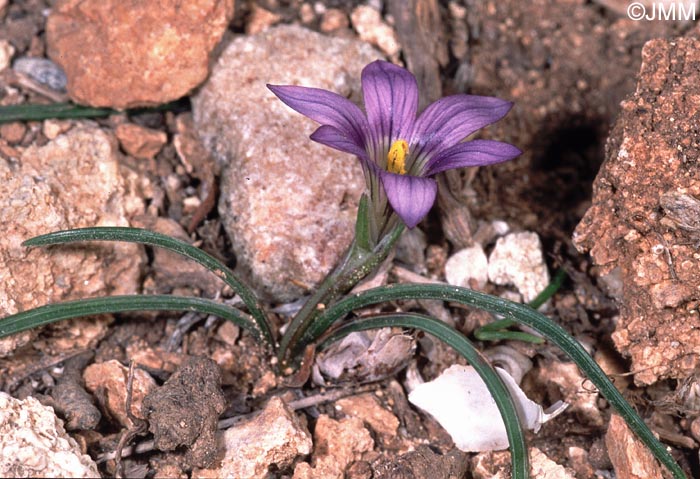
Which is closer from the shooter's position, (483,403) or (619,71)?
(483,403)

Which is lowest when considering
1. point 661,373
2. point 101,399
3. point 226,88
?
point 101,399

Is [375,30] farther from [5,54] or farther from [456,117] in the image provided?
[5,54]

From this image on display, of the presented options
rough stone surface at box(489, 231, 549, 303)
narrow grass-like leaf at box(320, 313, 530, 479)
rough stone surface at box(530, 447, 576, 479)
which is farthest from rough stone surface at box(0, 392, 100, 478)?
rough stone surface at box(489, 231, 549, 303)

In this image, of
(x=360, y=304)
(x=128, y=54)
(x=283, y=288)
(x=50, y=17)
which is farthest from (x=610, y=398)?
(x=50, y=17)

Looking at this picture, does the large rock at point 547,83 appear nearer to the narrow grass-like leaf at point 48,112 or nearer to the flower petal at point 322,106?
the flower petal at point 322,106

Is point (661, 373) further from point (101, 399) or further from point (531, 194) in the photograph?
point (101, 399)

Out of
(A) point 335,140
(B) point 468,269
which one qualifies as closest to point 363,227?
(A) point 335,140
